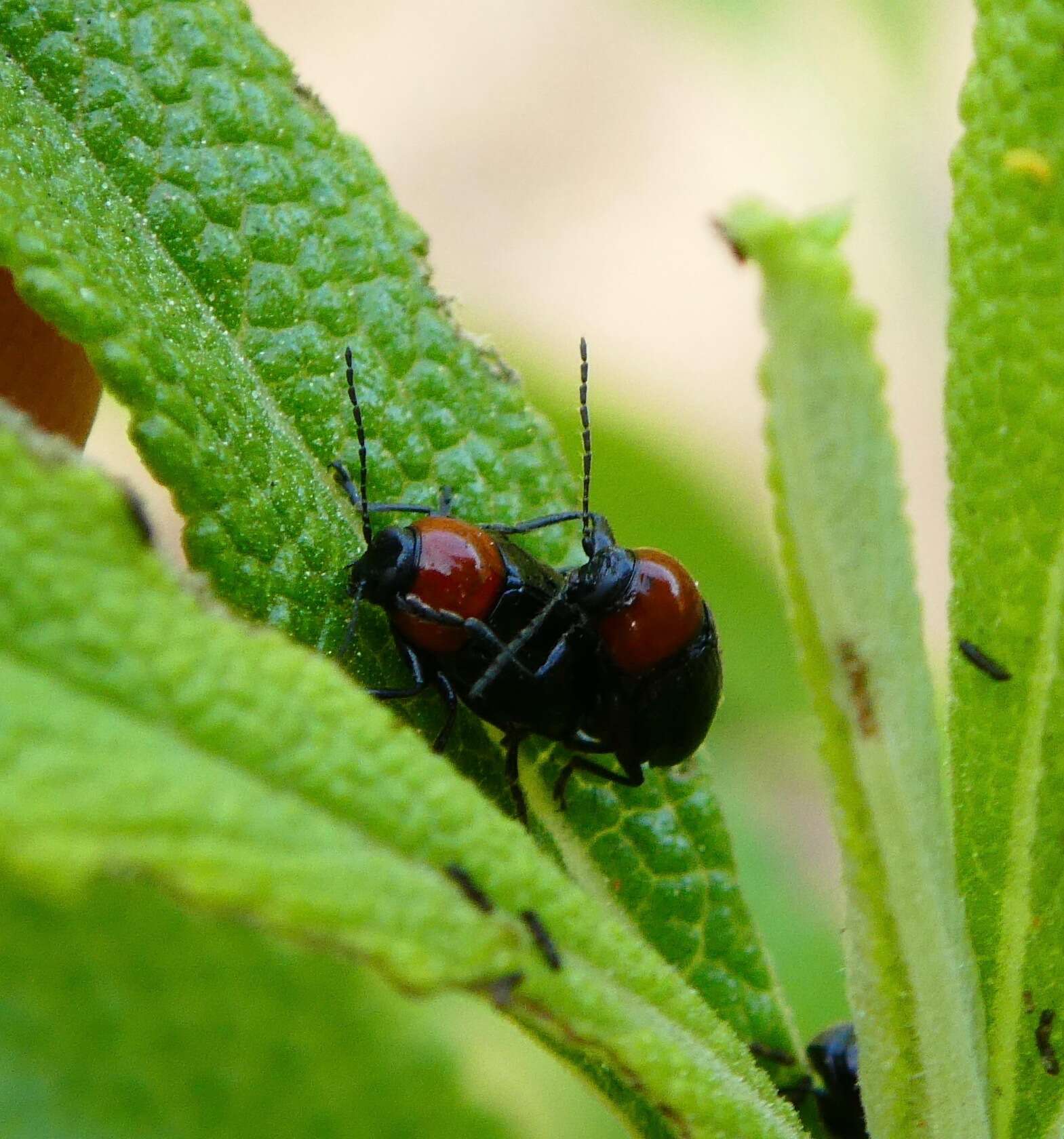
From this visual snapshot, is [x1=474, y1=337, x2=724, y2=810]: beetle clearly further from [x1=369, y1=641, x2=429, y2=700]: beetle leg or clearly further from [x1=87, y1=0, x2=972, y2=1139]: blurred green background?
[x1=87, y1=0, x2=972, y2=1139]: blurred green background

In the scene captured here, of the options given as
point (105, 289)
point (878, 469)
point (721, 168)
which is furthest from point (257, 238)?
point (721, 168)

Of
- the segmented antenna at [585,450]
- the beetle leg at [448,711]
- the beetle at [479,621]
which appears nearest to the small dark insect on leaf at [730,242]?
the beetle at [479,621]

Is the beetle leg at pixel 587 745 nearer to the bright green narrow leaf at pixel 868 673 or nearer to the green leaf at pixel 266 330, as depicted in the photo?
the green leaf at pixel 266 330

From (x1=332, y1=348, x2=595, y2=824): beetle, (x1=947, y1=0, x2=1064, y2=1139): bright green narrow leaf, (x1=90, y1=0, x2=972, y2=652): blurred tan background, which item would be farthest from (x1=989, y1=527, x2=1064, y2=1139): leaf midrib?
(x1=90, y1=0, x2=972, y2=652): blurred tan background

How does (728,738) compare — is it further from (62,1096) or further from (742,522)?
(62,1096)

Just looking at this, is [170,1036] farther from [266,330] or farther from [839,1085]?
[839,1085]

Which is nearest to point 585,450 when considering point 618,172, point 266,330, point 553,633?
point 553,633
